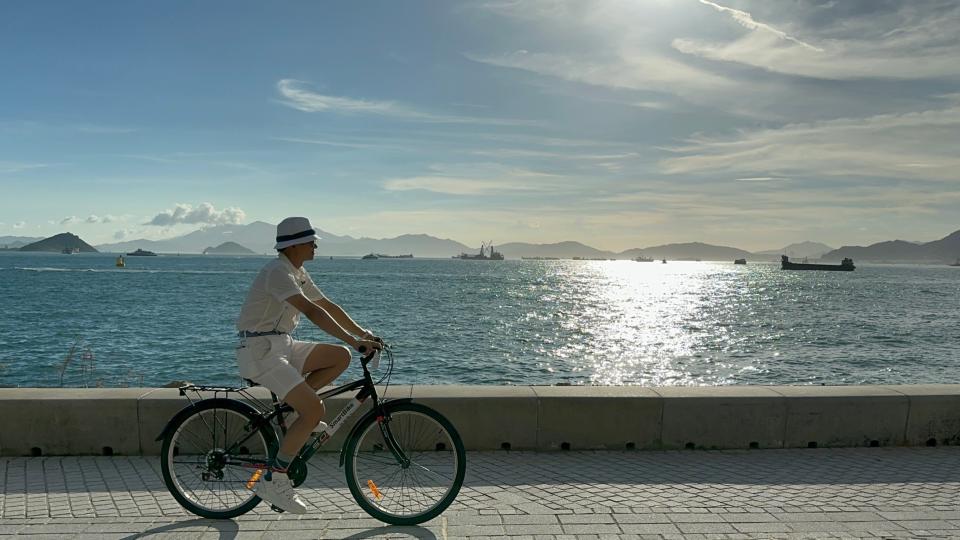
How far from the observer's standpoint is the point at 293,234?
469 cm

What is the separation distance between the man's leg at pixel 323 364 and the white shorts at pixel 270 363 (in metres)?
0.13

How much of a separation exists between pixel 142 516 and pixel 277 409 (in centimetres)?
119

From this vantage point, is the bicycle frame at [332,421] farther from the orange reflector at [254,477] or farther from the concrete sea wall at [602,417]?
the concrete sea wall at [602,417]

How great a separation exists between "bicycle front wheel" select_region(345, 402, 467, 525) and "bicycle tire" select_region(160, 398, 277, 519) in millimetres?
623

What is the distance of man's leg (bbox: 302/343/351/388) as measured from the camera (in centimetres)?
483

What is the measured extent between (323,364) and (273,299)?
560 mm

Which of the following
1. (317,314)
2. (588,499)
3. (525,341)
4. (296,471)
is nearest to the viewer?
(317,314)

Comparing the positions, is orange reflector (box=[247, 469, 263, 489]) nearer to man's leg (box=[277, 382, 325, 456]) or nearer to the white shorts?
man's leg (box=[277, 382, 325, 456])

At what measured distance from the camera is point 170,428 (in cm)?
493

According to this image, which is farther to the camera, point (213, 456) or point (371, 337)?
point (213, 456)

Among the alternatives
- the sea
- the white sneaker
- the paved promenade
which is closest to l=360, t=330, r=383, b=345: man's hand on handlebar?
the white sneaker

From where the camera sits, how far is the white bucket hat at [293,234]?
4.67 m

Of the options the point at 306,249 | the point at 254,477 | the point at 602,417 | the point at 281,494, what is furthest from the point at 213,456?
the point at 602,417

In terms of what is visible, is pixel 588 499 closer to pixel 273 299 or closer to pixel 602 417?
pixel 602 417
